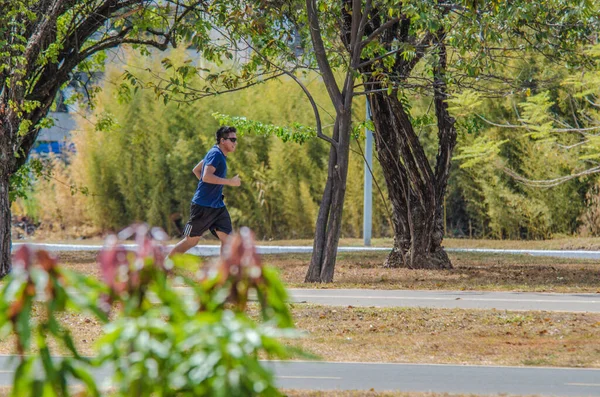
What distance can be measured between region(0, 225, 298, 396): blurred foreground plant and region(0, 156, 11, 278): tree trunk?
40.2 ft

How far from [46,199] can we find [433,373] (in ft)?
80.3

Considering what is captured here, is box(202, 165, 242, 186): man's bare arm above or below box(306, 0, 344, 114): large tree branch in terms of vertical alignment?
below

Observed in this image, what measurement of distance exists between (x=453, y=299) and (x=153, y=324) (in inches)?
366

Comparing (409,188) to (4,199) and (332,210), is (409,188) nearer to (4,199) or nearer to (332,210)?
(332,210)

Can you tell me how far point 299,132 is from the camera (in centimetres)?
1516

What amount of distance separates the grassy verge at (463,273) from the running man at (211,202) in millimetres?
1817

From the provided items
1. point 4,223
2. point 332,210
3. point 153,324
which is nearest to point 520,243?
point 332,210

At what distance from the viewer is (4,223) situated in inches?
587

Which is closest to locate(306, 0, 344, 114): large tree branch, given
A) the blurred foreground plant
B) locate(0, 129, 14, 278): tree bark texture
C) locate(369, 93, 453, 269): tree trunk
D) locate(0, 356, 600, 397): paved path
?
locate(369, 93, 453, 269): tree trunk

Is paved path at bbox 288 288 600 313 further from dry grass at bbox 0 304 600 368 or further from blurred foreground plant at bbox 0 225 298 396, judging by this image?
blurred foreground plant at bbox 0 225 298 396

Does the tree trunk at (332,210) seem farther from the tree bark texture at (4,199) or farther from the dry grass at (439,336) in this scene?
the tree bark texture at (4,199)

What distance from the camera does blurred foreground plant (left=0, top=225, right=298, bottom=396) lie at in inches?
110

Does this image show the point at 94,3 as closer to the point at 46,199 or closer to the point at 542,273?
the point at 542,273

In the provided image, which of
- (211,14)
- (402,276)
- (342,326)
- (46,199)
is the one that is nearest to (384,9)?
(211,14)
